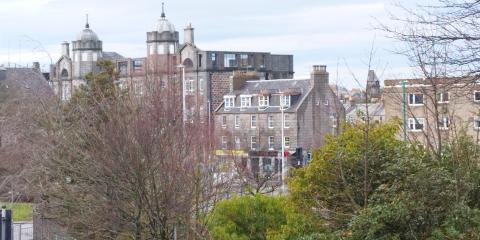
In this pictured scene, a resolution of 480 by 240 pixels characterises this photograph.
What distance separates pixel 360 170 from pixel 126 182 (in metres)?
5.97

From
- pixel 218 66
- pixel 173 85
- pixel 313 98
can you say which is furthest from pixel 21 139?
pixel 218 66

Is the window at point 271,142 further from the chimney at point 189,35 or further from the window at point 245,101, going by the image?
the chimney at point 189,35

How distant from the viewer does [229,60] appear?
77125 millimetres

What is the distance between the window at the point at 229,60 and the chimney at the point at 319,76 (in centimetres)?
1280

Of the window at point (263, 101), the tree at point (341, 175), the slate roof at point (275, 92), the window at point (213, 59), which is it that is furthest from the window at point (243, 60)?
the tree at point (341, 175)

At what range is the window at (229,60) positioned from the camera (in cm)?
7638

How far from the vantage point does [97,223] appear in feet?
64.3

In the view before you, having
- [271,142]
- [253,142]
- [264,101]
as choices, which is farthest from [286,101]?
[253,142]

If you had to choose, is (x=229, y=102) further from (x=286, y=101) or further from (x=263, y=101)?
(x=286, y=101)

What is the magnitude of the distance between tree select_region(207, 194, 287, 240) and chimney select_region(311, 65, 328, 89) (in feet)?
151

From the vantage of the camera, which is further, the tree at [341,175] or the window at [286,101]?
the window at [286,101]

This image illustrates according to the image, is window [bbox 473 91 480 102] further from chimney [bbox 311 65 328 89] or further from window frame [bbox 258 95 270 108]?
window frame [bbox 258 95 270 108]

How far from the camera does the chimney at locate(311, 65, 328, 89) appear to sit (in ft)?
212

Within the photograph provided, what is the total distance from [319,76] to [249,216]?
46.8 m
